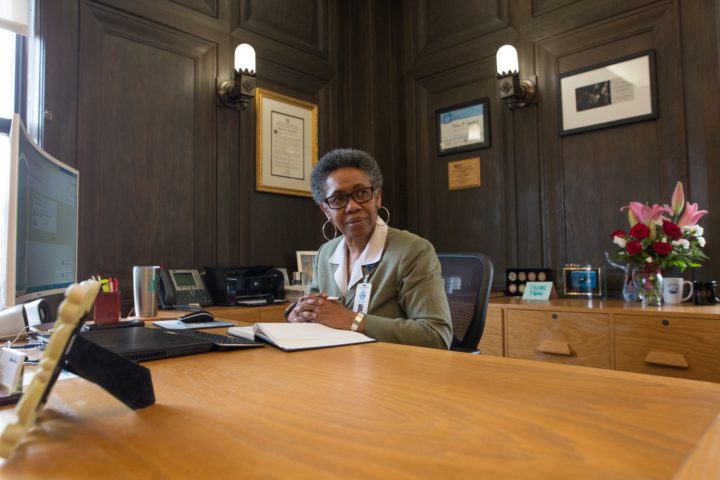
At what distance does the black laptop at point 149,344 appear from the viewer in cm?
92

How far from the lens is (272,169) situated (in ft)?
10.2

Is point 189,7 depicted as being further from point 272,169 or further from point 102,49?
point 272,169

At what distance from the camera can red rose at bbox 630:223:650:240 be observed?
222 cm

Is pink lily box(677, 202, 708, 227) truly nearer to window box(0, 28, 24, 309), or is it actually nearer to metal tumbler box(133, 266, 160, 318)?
metal tumbler box(133, 266, 160, 318)

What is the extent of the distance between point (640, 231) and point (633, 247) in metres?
0.08

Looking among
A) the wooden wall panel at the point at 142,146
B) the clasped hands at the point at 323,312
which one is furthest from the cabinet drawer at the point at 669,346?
the wooden wall panel at the point at 142,146

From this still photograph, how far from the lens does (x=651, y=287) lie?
7.27 feet

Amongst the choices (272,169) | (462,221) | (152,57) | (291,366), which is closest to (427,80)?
(462,221)

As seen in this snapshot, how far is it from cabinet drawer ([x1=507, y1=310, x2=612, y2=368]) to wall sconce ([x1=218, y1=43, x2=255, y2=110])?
192cm

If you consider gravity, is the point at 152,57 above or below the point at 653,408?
above

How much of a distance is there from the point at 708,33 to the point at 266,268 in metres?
2.51

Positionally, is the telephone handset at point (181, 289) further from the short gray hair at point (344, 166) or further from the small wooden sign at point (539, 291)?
the small wooden sign at point (539, 291)

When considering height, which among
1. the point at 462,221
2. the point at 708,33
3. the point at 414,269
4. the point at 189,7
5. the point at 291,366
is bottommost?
the point at 291,366

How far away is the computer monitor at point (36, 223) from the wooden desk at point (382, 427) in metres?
0.39
